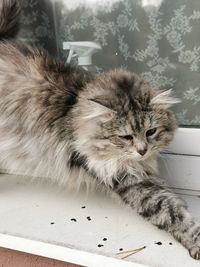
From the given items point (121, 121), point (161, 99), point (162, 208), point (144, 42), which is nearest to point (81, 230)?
point (162, 208)

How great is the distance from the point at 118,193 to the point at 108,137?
196 millimetres

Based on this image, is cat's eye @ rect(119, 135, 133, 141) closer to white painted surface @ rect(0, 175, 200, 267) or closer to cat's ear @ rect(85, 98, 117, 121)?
cat's ear @ rect(85, 98, 117, 121)

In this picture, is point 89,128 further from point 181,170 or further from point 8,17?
point 8,17

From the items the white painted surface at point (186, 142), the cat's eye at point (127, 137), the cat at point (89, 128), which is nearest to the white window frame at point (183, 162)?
the white painted surface at point (186, 142)

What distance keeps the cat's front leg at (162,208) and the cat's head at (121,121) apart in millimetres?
102

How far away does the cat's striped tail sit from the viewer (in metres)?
1.48

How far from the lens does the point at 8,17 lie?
149cm

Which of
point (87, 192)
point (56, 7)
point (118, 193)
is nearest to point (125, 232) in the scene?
point (118, 193)

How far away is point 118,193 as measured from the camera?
4.21ft

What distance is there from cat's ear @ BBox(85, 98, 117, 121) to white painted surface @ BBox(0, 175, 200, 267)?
34cm

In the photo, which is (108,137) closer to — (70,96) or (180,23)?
(70,96)

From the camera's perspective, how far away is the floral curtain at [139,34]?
1.44m

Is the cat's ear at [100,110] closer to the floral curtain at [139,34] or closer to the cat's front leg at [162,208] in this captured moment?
the cat's front leg at [162,208]

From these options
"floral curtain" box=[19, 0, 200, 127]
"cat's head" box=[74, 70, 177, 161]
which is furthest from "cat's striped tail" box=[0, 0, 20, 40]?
"cat's head" box=[74, 70, 177, 161]
